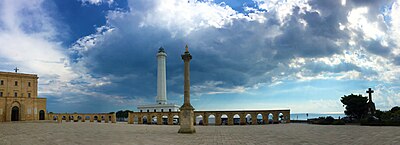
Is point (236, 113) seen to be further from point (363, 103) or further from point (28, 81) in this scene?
point (28, 81)

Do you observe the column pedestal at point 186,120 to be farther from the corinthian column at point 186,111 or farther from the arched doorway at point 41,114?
the arched doorway at point 41,114

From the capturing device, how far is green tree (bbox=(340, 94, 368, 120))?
166 feet

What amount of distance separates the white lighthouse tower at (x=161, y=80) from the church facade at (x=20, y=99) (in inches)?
1025

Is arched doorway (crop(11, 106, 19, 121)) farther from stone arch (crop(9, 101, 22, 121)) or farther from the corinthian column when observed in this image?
the corinthian column

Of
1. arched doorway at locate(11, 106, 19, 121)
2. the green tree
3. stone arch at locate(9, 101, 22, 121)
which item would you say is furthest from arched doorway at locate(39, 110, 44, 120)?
the green tree

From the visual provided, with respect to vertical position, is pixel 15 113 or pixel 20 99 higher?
pixel 20 99

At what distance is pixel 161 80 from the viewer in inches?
2945

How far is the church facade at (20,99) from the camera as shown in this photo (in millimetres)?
50750

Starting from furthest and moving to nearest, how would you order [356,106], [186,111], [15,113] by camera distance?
[15,113] → [356,106] → [186,111]

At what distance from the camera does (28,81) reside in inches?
2223

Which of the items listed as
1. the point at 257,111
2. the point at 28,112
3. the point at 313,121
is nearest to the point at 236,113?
the point at 257,111

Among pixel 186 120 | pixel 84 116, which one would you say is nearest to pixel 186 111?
pixel 186 120

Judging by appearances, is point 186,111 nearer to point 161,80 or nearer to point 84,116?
point 84,116

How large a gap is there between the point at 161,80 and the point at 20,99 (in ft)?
103
